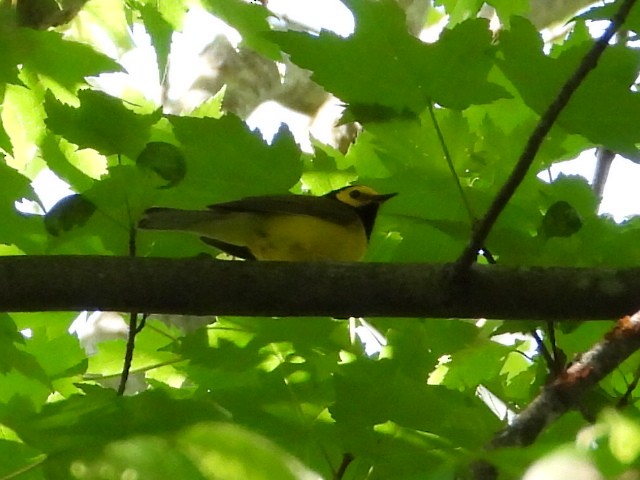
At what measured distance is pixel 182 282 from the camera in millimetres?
1304

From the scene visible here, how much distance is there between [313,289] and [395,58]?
39cm

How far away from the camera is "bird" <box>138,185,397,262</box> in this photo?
2.05 m

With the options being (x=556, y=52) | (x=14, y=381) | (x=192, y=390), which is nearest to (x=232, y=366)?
(x=192, y=390)

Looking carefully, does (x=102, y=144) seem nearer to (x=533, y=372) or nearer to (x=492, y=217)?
(x=492, y=217)

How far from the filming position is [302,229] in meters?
2.26

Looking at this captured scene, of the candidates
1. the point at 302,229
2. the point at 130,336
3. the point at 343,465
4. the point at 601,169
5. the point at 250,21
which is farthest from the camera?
the point at 601,169

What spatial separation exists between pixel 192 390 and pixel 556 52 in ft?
3.35

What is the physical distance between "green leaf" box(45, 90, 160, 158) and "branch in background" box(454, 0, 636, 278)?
66cm

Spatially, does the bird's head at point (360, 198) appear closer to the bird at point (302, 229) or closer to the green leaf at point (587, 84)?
the bird at point (302, 229)

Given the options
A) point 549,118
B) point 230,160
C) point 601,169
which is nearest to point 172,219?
point 230,160

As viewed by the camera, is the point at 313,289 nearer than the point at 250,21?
Yes

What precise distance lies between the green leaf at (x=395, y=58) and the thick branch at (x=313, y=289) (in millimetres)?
291

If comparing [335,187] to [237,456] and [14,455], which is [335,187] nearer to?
[14,455]

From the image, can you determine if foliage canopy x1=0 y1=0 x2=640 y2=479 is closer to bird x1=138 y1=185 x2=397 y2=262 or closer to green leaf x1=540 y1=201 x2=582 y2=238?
green leaf x1=540 y1=201 x2=582 y2=238
